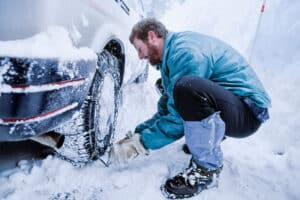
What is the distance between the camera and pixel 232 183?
1.61m

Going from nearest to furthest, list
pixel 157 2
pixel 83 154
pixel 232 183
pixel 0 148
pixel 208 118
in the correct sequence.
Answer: pixel 208 118 → pixel 83 154 → pixel 232 183 → pixel 0 148 → pixel 157 2

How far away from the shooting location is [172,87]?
145cm

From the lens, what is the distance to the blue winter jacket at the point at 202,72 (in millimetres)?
1393

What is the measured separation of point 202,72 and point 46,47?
2.66 feet

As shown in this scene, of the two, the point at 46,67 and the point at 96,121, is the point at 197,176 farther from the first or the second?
the point at 46,67

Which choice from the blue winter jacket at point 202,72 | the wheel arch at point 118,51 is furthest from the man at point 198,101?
the wheel arch at point 118,51

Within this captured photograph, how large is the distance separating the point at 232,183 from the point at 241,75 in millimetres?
662

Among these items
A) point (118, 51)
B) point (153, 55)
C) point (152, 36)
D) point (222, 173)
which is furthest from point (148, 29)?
point (222, 173)

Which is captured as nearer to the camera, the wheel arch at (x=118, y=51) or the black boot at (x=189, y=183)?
the black boot at (x=189, y=183)

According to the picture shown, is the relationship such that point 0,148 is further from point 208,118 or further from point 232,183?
point 232,183

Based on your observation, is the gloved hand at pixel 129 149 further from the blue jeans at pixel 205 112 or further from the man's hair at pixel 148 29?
the man's hair at pixel 148 29

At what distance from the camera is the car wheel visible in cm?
131

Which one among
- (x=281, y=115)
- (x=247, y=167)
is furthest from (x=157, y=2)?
(x=247, y=167)

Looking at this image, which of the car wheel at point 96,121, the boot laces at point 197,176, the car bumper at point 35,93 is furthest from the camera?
the boot laces at point 197,176
